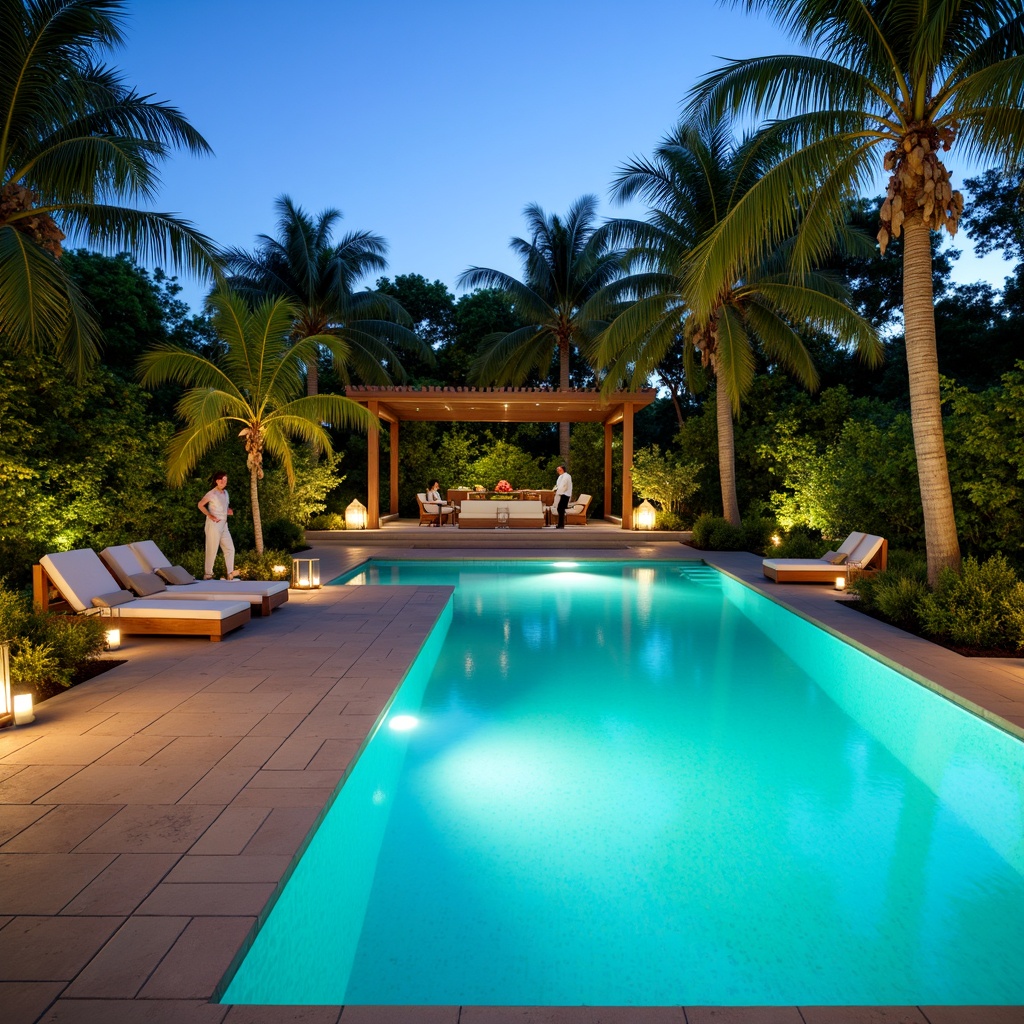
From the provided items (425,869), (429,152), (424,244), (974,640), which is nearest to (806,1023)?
(425,869)

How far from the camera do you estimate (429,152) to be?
3359cm

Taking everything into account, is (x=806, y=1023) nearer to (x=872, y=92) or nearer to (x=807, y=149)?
(x=807, y=149)

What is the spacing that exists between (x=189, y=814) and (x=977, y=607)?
684 centimetres

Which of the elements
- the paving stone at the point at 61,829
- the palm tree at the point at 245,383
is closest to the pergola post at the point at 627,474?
Answer: the palm tree at the point at 245,383

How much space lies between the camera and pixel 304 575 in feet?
32.8

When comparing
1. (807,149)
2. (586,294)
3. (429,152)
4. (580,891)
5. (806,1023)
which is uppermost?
(429,152)

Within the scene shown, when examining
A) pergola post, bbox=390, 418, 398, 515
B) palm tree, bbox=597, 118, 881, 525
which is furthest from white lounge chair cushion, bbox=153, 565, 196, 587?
pergola post, bbox=390, 418, 398, 515

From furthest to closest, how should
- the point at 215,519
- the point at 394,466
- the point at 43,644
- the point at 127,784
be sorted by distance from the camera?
1. the point at 394,466
2. the point at 215,519
3. the point at 43,644
4. the point at 127,784

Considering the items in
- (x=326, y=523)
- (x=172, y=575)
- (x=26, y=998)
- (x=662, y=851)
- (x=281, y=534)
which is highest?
(x=326, y=523)

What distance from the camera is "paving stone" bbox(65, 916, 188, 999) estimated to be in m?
2.12

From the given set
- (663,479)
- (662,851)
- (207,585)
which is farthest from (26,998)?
(663,479)

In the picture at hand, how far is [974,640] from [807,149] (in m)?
5.14

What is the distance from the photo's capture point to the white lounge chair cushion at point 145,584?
7.38m

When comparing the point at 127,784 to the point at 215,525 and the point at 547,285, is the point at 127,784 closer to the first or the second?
the point at 215,525
